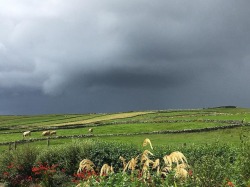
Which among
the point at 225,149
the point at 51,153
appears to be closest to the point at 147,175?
the point at 225,149

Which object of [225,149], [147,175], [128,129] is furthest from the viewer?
[128,129]

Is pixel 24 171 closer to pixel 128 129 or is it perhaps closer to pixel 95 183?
pixel 95 183

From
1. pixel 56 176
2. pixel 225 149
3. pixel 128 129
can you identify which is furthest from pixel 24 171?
pixel 128 129

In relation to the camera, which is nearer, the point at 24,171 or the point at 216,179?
the point at 216,179

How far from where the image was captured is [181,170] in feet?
30.6

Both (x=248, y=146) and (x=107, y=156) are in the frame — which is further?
(x=107, y=156)

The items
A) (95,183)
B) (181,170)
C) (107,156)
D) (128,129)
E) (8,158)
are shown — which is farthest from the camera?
(128,129)

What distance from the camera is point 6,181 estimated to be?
91.3ft

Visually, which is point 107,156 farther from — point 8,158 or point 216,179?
point 216,179

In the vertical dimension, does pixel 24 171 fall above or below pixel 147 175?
below

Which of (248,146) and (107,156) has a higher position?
(248,146)

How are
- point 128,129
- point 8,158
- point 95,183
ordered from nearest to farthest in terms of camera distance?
point 95,183, point 8,158, point 128,129

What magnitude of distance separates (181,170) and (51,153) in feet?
67.6

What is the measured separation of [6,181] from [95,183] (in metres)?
18.9
